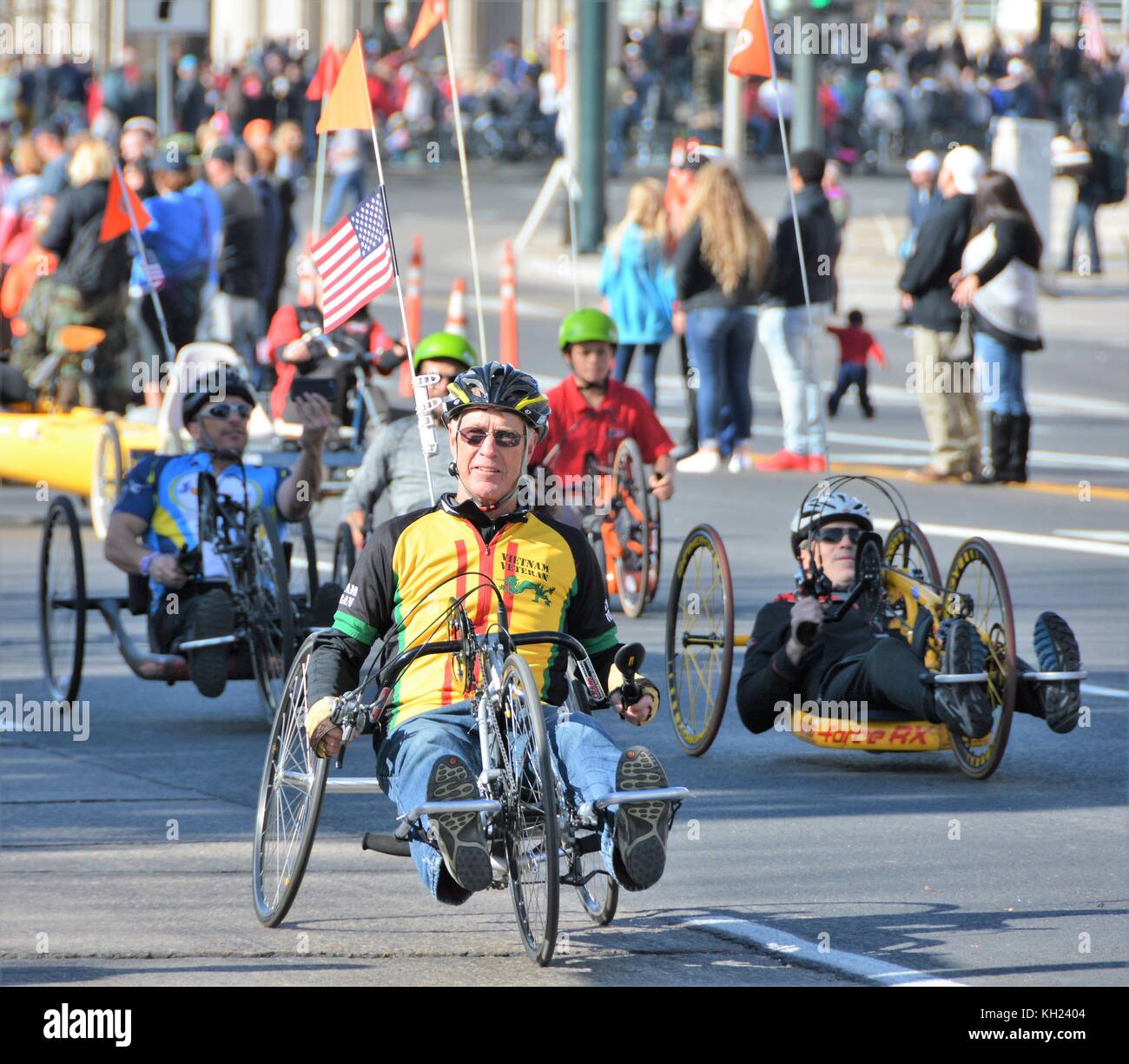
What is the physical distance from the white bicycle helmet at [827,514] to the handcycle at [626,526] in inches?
111

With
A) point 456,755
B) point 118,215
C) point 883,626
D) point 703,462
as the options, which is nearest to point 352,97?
point 883,626

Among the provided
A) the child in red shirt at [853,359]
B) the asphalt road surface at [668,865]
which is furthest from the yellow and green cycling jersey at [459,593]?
the child in red shirt at [853,359]

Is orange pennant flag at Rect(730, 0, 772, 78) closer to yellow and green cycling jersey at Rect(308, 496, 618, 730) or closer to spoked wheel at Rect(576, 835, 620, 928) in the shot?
yellow and green cycling jersey at Rect(308, 496, 618, 730)

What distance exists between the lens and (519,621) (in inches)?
263

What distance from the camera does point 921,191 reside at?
24.8 metres

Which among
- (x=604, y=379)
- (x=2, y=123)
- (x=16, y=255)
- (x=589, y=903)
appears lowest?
(x=589, y=903)

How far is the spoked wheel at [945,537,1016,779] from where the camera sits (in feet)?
27.8

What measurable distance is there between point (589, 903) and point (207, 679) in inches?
118

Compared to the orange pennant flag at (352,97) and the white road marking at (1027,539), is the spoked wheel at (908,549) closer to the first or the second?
the orange pennant flag at (352,97)

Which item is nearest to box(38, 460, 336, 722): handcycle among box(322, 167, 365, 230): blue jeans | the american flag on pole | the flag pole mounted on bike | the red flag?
the flag pole mounted on bike

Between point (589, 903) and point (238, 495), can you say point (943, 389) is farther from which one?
point (589, 903)

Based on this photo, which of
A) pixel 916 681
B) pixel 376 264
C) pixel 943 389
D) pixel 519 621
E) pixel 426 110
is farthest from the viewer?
pixel 426 110

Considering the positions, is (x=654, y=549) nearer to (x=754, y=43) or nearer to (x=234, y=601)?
(x=754, y=43)

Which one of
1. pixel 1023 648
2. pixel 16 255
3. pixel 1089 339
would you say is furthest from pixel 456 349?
pixel 1089 339
